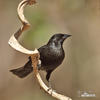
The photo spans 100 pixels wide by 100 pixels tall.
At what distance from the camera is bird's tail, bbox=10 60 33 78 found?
148 centimetres

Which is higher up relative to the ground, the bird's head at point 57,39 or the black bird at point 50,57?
the bird's head at point 57,39

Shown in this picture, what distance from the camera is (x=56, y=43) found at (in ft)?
4.83

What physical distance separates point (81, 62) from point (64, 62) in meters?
0.09

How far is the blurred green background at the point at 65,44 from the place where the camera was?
154cm

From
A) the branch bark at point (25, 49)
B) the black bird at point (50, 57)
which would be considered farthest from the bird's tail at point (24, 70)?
the branch bark at point (25, 49)

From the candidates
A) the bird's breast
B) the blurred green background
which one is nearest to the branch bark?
the bird's breast

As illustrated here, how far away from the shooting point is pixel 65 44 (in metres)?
1.56

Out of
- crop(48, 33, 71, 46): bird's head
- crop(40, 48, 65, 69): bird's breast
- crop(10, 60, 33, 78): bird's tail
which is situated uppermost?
crop(48, 33, 71, 46): bird's head

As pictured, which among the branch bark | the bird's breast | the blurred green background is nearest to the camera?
the branch bark

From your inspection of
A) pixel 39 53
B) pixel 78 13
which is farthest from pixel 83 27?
pixel 39 53

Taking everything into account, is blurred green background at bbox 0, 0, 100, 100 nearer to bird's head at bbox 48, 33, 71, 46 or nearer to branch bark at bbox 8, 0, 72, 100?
bird's head at bbox 48, 33, 71, 46

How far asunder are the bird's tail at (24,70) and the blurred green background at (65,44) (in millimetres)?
29

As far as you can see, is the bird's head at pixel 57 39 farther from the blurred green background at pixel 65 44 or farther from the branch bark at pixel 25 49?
the branch bark at pixel 25 49

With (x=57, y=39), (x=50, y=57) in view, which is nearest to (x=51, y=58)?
(x=50, y=57)
